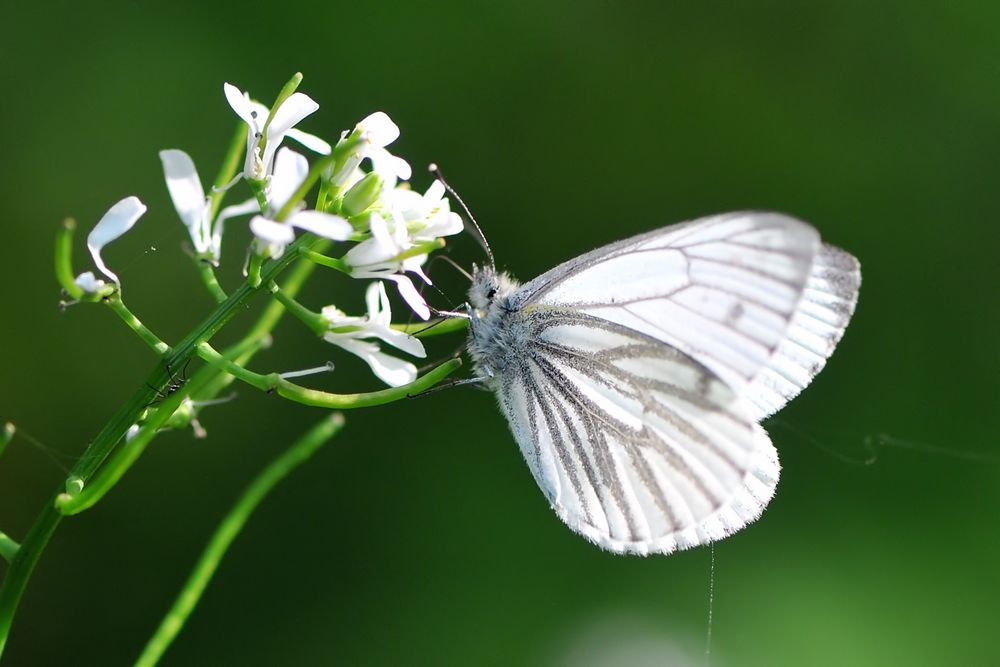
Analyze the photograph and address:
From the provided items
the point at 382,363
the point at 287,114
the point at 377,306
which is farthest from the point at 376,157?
the point at 382,363

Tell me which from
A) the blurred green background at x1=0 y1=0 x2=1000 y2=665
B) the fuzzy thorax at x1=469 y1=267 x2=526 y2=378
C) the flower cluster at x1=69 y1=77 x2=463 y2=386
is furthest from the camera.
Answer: the blurred green background at x1=0 y1=0 x2=1000 y2=665

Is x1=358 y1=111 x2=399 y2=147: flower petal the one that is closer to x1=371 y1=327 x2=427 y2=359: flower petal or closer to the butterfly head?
x1=371 y1=327 x2=427 y2=359: flower petal

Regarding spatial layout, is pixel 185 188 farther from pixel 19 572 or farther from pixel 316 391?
pixel 19 572

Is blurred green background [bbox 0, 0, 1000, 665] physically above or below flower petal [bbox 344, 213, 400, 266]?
below

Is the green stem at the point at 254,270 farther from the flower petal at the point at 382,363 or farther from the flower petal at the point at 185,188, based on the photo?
the flower petal at the point at 382,363

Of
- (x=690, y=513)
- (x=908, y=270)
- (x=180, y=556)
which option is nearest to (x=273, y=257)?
(x=690, y=513)

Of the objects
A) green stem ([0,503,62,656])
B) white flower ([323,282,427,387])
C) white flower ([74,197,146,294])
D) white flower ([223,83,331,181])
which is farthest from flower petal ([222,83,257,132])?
green stem ([0,503,62,656])

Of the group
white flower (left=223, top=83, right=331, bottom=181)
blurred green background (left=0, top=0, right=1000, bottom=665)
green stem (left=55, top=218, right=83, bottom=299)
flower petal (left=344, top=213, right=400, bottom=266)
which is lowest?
blurred green background (left=0, top=0, right=1000, bottom=665)

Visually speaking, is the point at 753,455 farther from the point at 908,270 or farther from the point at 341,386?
the point at 908,270

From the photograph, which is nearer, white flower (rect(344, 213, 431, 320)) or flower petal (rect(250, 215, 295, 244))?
flower petal (rect(250, 215, 295, 244))

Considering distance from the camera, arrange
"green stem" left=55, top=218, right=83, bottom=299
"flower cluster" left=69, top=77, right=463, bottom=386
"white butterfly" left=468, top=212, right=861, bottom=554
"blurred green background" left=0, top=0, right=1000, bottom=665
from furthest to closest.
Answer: "blurred green background" left=0, top=0, right=1000, bottom=665, "white butterfly" left=468, top=212, right=861, bottom=554, "flower cluster" left=69, top=77, right=463, bottom=386, "green stem" left=55, top=218, right=83, bottom=299
